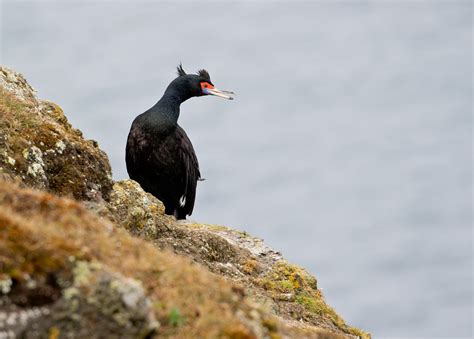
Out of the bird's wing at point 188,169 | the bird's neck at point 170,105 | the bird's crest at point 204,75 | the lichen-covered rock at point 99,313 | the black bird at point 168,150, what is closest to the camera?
the lichen-covered rock at point 99,313

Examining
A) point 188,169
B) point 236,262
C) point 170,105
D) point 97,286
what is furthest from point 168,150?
point 97,286

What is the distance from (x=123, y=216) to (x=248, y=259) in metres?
2.65

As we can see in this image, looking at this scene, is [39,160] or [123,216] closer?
[39,160]

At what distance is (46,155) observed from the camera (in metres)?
12.0

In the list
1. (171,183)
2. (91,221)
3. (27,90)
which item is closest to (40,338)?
(91,221)

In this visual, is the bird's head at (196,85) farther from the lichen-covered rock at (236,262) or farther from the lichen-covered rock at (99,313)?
the lichen-covered rock at (99,313)

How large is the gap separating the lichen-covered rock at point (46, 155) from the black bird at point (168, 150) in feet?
25.1

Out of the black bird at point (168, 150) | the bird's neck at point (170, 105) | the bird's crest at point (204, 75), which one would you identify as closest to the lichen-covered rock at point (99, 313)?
the black bird at point (168, 150)

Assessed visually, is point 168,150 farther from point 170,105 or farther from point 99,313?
point 99,313

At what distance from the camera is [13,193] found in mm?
7605

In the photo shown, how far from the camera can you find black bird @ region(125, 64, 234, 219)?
20906mm

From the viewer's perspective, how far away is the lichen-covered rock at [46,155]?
37.8 ft

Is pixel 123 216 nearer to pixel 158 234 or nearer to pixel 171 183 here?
pixel 158 234

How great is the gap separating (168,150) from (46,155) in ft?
29.9
